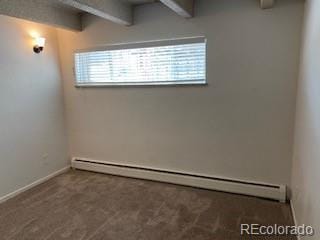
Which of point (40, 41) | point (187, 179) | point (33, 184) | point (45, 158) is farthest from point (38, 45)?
point (187, 179)

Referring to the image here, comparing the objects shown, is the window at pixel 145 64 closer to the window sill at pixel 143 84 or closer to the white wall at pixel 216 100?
the window sill at pixel 143 84

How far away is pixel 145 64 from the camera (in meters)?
3.24

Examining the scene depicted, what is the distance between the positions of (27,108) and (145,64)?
1.70m

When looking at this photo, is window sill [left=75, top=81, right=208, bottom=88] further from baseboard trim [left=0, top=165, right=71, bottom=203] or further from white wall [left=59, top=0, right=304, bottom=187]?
baseboard trim [left=0, top=165, right=71, bottom=203]

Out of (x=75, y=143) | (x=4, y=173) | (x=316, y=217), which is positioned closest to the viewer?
(x=316, y=217)

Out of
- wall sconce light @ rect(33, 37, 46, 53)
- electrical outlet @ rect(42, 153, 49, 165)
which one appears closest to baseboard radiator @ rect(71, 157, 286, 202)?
electrical outlet @ rect(42, 153, 49, 165)

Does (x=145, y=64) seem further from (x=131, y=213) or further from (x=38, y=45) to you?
(x=131, y=213)

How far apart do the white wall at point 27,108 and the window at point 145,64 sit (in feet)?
1.54

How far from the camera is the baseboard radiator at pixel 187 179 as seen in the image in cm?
279

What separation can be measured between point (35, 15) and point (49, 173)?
2194mm

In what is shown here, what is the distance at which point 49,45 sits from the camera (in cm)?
354

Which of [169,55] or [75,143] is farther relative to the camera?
[75,143]

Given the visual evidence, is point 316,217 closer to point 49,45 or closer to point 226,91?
point 226,91

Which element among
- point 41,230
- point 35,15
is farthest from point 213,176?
point 35,15
